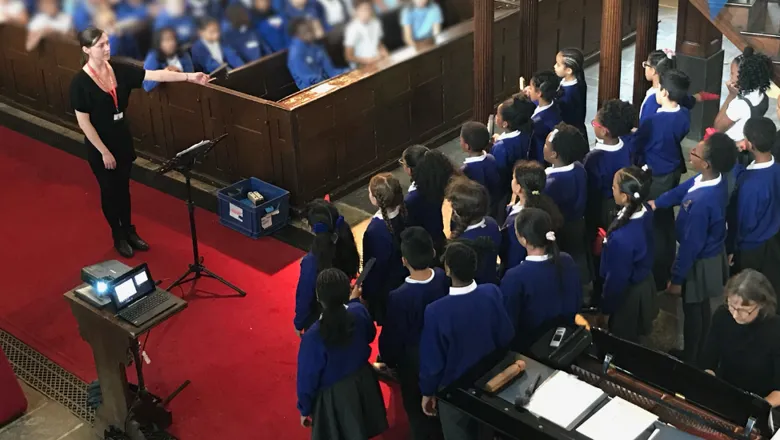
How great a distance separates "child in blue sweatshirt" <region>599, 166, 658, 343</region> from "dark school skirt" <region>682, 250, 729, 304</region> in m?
0.21

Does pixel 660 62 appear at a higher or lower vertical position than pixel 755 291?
higher

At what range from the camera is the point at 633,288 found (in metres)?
4.65

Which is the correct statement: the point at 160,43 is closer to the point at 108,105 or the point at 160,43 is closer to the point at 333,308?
the point at 108,105

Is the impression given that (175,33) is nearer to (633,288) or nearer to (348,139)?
(348,139)

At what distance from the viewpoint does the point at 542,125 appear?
5.87 meters

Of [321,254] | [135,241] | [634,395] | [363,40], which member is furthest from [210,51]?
[634,395]

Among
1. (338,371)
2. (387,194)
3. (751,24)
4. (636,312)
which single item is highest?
(751,24)

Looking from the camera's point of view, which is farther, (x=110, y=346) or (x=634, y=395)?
(x=110, y=346)

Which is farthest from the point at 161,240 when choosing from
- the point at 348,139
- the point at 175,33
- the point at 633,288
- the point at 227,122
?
the point at 633,288

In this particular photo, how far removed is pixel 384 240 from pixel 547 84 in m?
1.97

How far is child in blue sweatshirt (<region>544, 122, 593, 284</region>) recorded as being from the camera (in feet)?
16.1

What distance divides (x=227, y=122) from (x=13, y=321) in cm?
223

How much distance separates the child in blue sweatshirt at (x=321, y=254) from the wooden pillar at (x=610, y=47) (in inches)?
102

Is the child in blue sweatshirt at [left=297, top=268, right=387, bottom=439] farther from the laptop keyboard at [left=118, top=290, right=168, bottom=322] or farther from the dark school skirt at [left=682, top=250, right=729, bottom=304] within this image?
the dark school skirt at [left=682, top=250, right=729, bottom=304]
